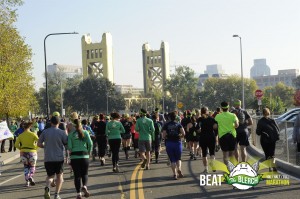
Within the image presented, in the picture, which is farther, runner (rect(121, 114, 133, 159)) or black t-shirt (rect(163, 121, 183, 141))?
runner (rect(121, 114, 133, 159))

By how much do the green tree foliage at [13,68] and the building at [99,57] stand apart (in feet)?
496

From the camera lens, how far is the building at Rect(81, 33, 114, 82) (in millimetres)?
188875

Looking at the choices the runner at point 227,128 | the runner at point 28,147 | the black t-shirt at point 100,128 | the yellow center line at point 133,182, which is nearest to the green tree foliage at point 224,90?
the black t-shirt at point 100,128

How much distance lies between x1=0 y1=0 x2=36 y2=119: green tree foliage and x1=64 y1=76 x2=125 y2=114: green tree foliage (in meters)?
82.0

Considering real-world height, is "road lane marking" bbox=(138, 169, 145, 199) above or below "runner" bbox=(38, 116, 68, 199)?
below

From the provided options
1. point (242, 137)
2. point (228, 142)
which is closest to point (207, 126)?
point (228, 142)

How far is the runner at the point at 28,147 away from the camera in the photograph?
1388 centimetres

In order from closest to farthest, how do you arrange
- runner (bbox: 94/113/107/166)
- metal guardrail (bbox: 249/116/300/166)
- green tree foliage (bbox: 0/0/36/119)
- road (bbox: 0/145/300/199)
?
road (bbox: 0/145/300/199) < metal guardrail (bbox: 249/116/300/166) < runner (bbox: 94/113/107/166) < green tree foliage (bbox: 0/0/36/119)

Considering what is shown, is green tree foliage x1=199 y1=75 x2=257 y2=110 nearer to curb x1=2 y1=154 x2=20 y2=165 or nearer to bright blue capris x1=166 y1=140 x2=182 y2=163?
curb x1=2 y1=154 x2=20 y2=165

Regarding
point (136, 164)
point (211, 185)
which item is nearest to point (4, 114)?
point (136, 164)

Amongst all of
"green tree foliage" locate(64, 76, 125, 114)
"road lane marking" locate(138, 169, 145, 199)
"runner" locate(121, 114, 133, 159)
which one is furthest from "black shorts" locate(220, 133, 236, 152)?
"green tree foliage" locate(64, 76, 125, 114)

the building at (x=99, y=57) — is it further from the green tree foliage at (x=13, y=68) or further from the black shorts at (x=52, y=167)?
the black shorts at (x=52, y=167)

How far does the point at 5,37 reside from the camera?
1344 inches

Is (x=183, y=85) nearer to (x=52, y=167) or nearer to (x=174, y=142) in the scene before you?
(x=174, y=142)
